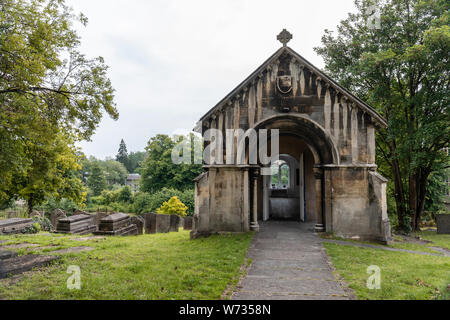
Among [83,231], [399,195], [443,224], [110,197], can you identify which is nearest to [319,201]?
[399,195]

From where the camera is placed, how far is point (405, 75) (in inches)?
631

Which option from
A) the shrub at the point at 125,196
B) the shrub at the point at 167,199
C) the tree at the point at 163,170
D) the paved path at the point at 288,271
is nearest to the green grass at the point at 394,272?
the paved path at the point at 288,271

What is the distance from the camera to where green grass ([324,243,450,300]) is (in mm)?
5746

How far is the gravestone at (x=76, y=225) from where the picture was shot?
1478 cm

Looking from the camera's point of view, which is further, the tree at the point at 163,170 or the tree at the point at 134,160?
the tree at the point at 134,160

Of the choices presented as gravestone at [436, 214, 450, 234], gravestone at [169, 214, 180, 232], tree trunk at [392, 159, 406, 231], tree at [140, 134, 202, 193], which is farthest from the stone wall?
tree at [140, 134, 202, 193]

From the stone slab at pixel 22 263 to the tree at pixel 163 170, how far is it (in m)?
32.6

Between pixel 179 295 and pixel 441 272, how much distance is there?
23.2 feet

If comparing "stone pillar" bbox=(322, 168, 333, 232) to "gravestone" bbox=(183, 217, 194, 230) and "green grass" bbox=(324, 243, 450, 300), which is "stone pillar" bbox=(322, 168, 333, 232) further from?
"gravestone" bbox=(183, 217, 194, 230)

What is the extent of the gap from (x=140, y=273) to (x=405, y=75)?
695 inches

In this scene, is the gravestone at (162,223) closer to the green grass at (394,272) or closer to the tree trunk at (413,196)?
the green grass at (394,272)

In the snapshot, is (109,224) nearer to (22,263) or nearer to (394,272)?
(22,263)

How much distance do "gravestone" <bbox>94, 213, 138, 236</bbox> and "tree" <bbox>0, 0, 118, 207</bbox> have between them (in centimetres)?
447

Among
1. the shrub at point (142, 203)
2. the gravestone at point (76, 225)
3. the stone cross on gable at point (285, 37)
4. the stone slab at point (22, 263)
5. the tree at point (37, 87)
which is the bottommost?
the shrub at point (142, 203)
